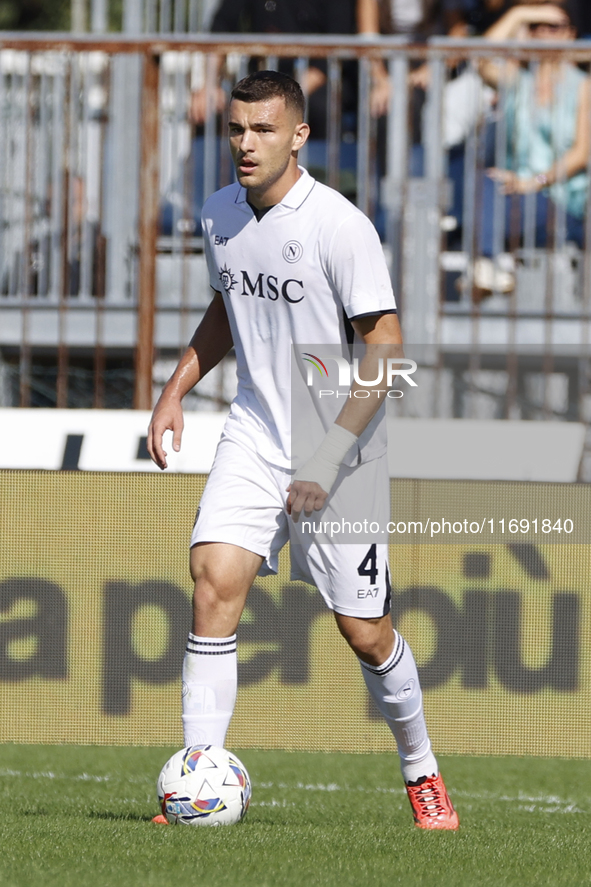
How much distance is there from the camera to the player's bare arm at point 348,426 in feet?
12.7

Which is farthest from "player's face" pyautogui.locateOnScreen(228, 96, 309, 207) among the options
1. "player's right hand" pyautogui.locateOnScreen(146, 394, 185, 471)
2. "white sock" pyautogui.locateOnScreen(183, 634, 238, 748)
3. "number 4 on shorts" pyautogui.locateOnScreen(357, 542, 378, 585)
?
"white sock" pyautogui.locateOnScreen(183, 634, 238, 748)

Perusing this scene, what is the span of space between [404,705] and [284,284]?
4.52ft

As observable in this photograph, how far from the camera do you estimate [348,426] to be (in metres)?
3.92

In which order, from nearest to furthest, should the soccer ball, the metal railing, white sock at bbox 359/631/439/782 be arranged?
the soccer ball → white sock at bbox 359/631/439/782 → the metal railing

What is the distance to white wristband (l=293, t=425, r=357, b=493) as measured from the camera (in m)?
3.88

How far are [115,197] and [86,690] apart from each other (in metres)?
4.16

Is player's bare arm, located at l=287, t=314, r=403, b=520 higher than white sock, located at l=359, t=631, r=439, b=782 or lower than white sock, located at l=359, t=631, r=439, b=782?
higher

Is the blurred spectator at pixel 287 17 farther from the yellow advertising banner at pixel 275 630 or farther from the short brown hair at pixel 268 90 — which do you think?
the short brown hair at pixel 268 90

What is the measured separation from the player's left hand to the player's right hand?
0.46m

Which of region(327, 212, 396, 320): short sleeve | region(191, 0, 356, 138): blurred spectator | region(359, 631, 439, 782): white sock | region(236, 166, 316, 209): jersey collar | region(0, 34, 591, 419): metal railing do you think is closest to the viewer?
region(327, 212, 396, 320): short sleeve

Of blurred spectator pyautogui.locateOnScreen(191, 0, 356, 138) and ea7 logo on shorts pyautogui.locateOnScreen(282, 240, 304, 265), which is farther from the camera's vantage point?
blurred spectator pyautogui.locateOnScreen(191, 0, 356, 138)

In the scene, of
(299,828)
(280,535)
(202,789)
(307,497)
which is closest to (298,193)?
(307,497)

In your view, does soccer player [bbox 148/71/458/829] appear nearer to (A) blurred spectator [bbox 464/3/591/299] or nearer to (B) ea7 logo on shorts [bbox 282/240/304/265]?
(B) ea7 logo on shorts [bbox 282/240/304/265]

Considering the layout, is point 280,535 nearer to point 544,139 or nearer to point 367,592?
point 367,592
